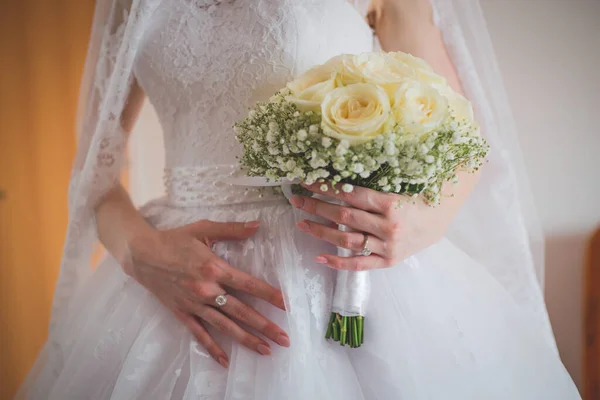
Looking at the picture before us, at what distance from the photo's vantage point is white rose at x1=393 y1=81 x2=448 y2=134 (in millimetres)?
454

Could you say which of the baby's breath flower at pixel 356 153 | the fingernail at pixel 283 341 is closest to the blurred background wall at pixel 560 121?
the baby's breath flower at pixel 356 153

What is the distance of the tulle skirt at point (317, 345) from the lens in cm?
56

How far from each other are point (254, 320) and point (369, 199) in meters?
0.26

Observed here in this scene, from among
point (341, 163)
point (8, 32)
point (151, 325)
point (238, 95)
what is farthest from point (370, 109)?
point (8, 32)

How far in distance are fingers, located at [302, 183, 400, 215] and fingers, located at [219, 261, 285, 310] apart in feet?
0.60

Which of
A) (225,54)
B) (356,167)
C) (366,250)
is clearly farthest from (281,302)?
(225,54)

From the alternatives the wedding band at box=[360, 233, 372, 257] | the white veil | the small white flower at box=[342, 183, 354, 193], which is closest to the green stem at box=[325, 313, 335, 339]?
the wedding band at box=[360, 233, 372, 257]

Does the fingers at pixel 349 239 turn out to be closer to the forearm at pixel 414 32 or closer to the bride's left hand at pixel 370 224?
the bride's left hand at pixel 370 224

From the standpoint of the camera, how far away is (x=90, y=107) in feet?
2.79

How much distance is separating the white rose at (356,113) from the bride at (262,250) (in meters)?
0.12

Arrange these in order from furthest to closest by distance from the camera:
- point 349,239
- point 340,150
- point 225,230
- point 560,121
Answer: point 560,121
point 225,230
point 349,239
point 340,150

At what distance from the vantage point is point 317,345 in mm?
574

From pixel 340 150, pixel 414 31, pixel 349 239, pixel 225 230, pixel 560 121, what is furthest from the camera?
pixel 560 121

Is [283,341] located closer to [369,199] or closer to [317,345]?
[317,345]
